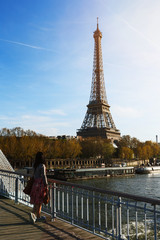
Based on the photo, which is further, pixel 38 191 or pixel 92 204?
pixel 92 204

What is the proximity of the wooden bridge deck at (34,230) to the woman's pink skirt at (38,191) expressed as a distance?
0.61 metres

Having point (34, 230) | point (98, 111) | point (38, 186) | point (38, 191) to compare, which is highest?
point (98, 111)

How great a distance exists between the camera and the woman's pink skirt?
6.96 m

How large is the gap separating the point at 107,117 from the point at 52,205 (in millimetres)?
97532

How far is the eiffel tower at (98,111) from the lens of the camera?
9756 cm

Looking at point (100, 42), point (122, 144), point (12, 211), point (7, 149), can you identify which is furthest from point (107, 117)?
point (12, 211)

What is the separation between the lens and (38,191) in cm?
700

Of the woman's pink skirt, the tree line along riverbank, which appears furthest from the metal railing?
the tree line along riverbank

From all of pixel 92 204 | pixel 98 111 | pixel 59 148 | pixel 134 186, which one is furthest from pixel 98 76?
pixel 92 204

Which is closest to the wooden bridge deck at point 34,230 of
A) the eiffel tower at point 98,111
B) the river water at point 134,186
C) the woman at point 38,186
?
the woman at point 38,186

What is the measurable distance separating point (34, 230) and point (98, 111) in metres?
92.1

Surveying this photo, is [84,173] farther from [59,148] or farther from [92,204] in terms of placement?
[92,204]

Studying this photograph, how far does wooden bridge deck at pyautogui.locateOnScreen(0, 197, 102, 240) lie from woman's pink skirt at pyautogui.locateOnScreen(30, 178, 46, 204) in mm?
605

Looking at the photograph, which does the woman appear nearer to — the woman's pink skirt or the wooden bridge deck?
the woman's pink skirt
